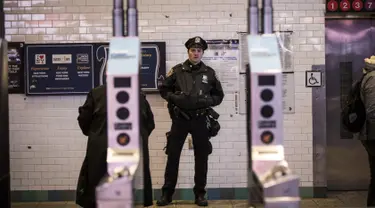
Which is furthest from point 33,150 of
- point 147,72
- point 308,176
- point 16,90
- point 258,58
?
point 258,58

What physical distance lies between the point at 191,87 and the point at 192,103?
0.21 meters

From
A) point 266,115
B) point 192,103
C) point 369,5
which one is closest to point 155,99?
point 192,103

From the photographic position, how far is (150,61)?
689 centimetres

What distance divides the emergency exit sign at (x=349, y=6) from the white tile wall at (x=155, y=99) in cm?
21

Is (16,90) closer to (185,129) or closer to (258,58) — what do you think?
(185,129)

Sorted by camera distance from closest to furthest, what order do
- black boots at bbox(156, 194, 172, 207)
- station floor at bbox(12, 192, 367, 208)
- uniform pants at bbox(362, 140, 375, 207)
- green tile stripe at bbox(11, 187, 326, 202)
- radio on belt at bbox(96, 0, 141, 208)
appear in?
radio on belt at bbox(96, 0, 141, 208) → uniform pants at bbox(362, 140, 375, 207) → black boots at bbox(156, 194, 172, 207) → station floor at bbox(12, 192, 367, 208) → green tile stripe at bbox(11, 187, 326, 202)

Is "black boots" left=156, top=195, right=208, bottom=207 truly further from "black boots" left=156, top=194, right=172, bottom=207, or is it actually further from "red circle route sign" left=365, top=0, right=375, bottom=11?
"red circle route sign" left=365, top=0, right=375, bottom=11

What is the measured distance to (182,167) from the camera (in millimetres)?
7039

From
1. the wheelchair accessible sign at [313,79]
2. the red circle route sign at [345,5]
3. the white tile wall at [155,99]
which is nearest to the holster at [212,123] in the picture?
the white tile wall at [155,99]

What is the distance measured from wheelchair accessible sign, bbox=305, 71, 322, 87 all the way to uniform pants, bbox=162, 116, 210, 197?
156 centimetres

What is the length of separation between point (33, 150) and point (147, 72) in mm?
1739

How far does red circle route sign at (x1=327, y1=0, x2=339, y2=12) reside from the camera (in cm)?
709

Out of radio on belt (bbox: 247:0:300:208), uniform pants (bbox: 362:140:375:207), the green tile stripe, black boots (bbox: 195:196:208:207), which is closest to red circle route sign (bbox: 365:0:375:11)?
uniform pants (bbox: 362:140:375:207)

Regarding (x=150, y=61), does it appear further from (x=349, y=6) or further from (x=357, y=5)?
(x=357, y=5)
